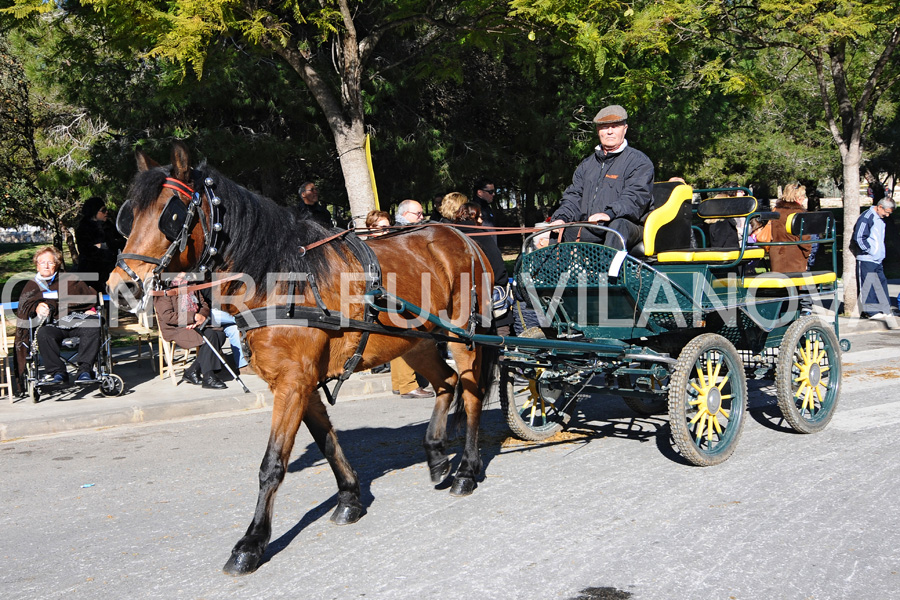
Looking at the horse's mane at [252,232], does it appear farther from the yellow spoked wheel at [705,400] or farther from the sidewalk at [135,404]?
the sidewalk at [135,404]

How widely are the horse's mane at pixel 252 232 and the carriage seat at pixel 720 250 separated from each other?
292 cm

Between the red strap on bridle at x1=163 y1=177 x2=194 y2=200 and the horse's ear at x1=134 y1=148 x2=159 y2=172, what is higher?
the horse's ear at x1=134 y1=148 x2=159 y2=172

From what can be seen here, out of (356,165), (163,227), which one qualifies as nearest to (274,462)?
(163,227)

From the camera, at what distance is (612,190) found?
248 inches

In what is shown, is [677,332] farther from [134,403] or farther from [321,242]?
[134,403]

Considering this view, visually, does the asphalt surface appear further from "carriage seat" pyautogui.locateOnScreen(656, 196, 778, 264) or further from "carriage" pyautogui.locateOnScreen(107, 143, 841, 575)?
"carriage seat" pyautogui.locateOnScreen(656, 196, 778, 264)

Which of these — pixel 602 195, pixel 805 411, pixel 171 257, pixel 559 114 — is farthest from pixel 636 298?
pixel 559 114

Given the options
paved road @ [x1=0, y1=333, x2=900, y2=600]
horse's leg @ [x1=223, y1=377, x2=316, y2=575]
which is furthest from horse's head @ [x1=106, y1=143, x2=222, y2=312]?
paved road @ [x1=0, y1=333, x2=900, y2=600]

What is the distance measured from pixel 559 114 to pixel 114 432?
12.3 metres

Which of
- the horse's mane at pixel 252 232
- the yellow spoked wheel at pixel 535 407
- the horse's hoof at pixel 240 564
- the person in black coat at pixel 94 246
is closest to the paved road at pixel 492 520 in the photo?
the horse's hoof at pixel 240 564

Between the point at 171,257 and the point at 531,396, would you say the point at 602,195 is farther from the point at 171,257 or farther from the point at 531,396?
the point at 171,257

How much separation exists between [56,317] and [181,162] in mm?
5950

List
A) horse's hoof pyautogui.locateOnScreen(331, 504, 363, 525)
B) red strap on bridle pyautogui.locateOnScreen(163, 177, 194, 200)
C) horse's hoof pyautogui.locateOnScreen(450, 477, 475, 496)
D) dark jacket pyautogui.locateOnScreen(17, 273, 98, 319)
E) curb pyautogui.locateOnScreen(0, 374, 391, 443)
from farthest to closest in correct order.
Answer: dark jacket pyautogui.locateOnScreen(17, 273, 98, 319) → curb pyautogui.locateOnScreen(0, 374, 391, 443) → horse's hoof pyautogui.locateOnScreen(450, 477, 475, 496) → horse's hoof pyautogui.locateOnScreen(331, 504, 363, 525) → red strap on bridle pyautogui.locateOnScreen(163, 177, 194, 200)

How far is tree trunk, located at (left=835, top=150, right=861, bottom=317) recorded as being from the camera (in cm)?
1361
